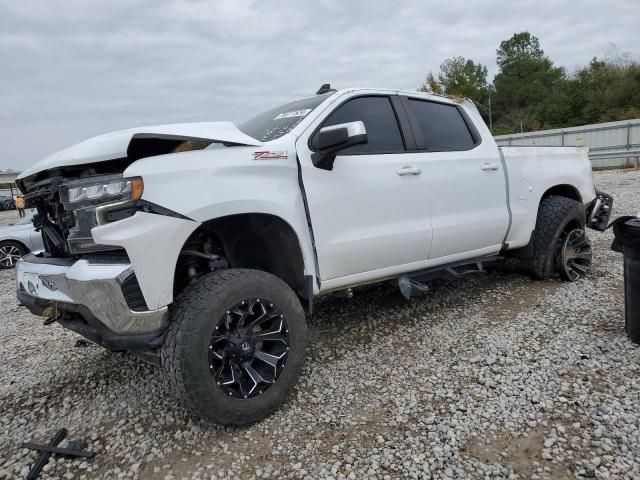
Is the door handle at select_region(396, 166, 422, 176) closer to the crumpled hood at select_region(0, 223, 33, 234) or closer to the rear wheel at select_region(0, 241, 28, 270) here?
the rear wheel at select_region(0, 241, 28, 270)

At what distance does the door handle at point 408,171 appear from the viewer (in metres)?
3.37

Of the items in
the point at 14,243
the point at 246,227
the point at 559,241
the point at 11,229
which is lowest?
the point at 559,241

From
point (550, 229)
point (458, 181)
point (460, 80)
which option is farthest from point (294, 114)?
point (460, 80)

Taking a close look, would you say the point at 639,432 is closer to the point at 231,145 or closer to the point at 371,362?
the point at 371,362

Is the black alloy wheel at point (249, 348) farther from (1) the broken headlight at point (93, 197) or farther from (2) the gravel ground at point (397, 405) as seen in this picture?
(1) the broken headlight at point (93, 197)

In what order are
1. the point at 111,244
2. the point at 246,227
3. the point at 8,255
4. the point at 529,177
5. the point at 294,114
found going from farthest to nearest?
the point at 8,255 → the point at 529,177 → the point at 294,114 → the point at 246,227 → the point at 111,244

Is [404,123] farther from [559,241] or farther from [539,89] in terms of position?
[539,89]

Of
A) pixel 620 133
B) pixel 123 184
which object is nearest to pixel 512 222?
pixel 123 184

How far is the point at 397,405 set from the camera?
276 centimetres

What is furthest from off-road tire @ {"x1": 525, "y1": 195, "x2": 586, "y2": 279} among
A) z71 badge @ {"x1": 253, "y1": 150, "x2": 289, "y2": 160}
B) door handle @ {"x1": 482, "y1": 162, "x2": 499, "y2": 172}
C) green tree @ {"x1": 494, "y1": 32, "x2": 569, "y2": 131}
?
green tree @ {"x1": 494, "y1": 32, "x2": 569, "y2": 131}

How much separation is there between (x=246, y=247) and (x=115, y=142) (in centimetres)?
→ 106

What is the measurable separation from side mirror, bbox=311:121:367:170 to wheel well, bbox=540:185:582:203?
295 cm

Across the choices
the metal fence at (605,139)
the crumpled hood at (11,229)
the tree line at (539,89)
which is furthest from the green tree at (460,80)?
the crumpled hood at (11,229)

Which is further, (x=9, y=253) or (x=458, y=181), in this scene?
(x=9, y=253)
